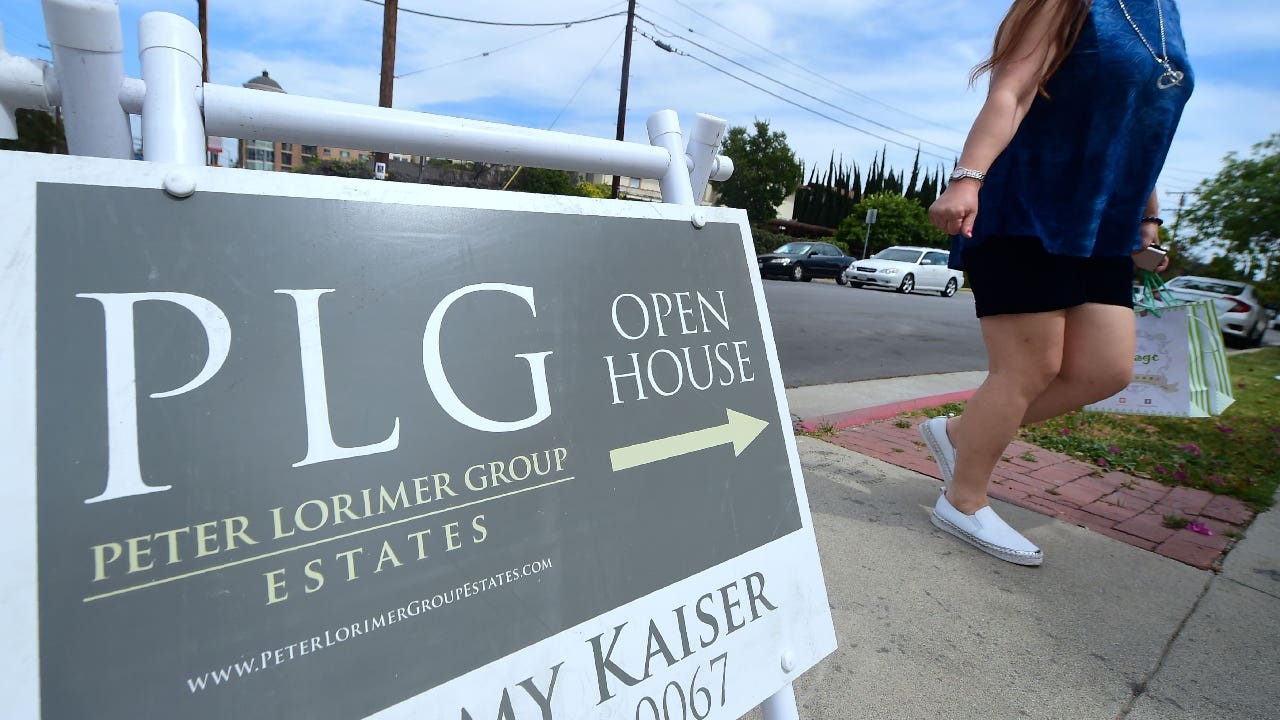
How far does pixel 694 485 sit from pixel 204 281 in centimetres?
72

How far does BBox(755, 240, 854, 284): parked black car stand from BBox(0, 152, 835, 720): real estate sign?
18.4m

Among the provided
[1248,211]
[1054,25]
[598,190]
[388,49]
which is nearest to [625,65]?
[598,190]

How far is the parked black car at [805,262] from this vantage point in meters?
19.5

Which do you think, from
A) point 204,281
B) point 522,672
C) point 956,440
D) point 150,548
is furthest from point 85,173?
point 956,440

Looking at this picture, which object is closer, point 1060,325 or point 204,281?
point 204,281

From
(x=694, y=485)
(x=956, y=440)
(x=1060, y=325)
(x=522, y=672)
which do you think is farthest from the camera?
(x=956, y=440)

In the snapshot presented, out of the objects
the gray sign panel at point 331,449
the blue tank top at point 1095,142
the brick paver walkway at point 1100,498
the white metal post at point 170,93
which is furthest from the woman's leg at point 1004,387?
the white metal post at point 170,93

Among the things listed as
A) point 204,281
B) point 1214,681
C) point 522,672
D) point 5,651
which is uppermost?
point 204,281

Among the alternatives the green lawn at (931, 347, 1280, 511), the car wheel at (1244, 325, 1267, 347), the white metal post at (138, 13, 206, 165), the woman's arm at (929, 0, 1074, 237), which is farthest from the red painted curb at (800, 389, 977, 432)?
the car wheel at (1244, 325, 1267, 347)

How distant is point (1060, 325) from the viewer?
1.96m

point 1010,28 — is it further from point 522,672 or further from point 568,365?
point 522,672

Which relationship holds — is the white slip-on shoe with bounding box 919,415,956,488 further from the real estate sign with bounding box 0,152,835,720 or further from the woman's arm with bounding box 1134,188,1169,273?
the real estate sign with bounding box 0,152,835,720

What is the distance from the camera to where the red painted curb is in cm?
378

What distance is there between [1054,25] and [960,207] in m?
0.64
